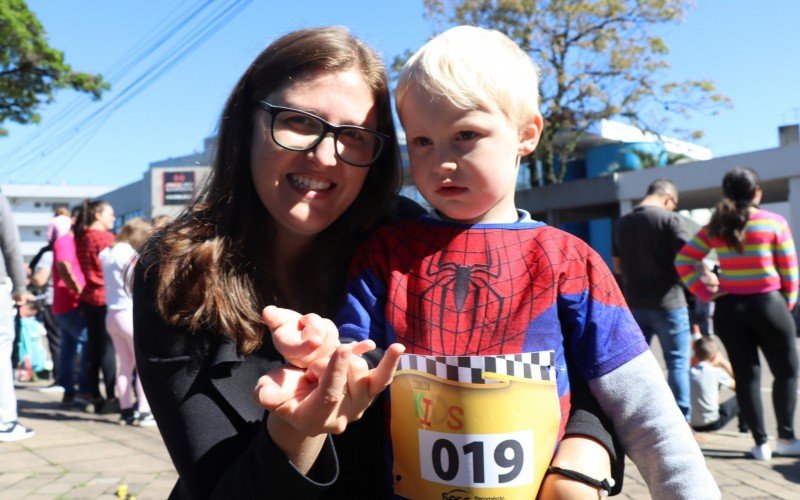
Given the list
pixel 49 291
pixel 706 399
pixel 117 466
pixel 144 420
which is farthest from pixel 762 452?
pixel 49 291

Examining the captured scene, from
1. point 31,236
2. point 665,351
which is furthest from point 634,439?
point 31,236

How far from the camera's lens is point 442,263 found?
5.22ft

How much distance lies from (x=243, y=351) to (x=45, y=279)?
8421 mm

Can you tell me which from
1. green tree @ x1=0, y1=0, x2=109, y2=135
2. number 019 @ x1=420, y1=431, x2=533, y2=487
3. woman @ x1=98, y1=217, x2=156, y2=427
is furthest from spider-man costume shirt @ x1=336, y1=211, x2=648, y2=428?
green tree @ x1=0, y1=0, x2=109, y2=135

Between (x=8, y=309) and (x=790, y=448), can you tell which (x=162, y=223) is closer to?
(x=8, y=309)

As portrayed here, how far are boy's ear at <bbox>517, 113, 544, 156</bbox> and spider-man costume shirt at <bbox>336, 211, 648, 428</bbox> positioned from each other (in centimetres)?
20

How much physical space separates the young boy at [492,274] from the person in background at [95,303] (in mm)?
6174

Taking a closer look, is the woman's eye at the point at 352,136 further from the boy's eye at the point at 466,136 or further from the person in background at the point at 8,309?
the person in background at the point at 8,309

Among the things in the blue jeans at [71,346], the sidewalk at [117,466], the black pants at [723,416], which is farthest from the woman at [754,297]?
the blue jeans at [71,346]

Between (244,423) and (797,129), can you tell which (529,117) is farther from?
(797,129)

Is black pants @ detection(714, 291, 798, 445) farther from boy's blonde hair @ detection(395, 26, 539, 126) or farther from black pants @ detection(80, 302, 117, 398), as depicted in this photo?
black pants @ detection(80, 302, 117, 398)

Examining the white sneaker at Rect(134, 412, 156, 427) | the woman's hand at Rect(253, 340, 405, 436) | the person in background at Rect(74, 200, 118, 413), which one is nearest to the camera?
the woman's hand at Rect(253, 340, 405, 436)

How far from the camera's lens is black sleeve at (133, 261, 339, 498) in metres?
1.58

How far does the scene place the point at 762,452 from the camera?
5.21 meters
